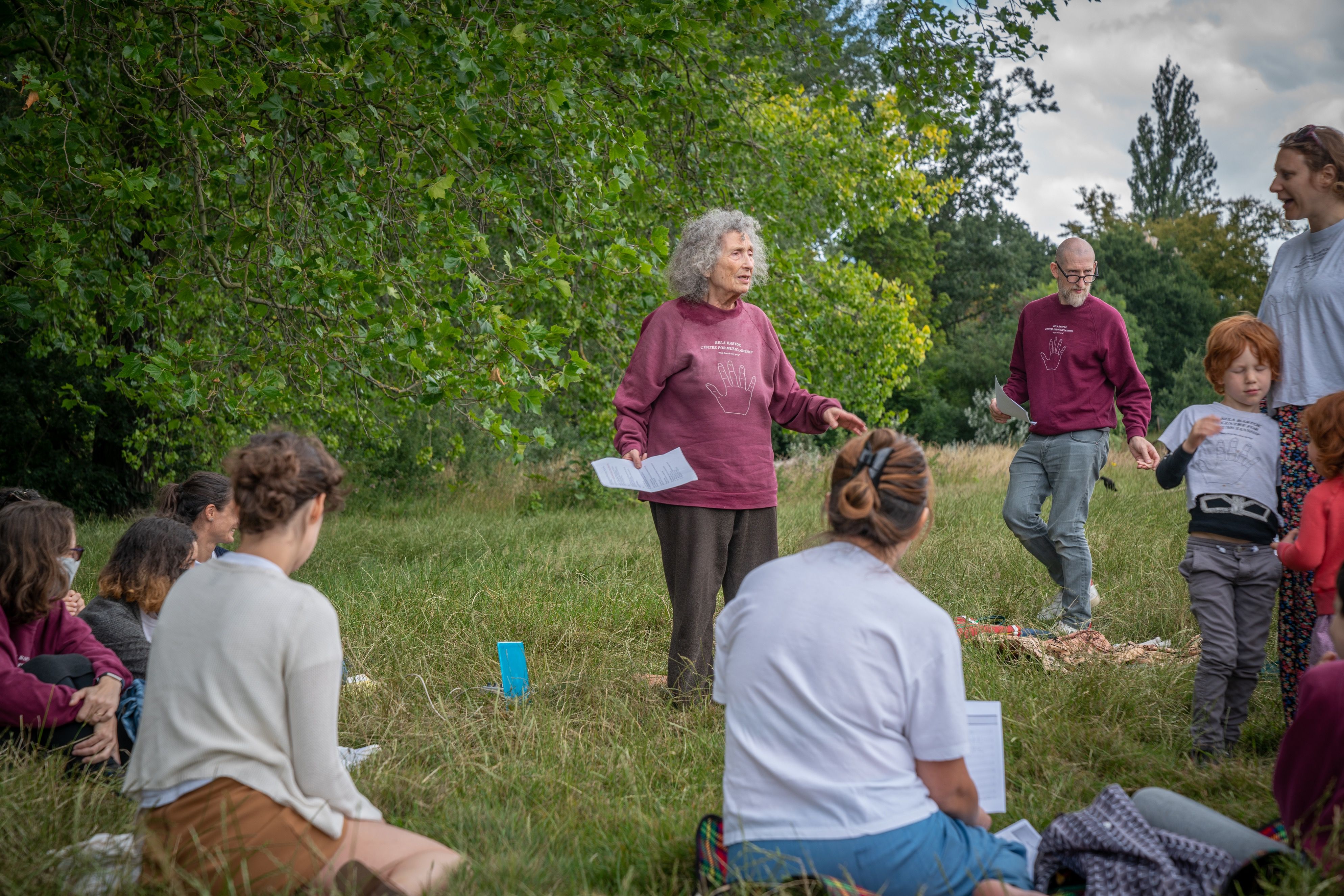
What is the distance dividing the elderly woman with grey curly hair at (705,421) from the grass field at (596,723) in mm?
497

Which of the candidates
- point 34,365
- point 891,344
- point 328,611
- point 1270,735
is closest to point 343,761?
point 328,611

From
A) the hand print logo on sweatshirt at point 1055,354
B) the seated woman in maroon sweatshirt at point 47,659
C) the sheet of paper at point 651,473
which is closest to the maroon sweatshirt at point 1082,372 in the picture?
the hand print logo on sweatshirt at point 1055,354

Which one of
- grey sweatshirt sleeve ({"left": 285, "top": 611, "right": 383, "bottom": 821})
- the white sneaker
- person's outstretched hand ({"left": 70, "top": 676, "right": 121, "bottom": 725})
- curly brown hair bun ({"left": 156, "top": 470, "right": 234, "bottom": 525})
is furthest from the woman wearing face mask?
the white sneaker

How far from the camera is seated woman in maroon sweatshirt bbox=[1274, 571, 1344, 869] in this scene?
2.03 metres

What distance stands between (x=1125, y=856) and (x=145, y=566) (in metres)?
3.50

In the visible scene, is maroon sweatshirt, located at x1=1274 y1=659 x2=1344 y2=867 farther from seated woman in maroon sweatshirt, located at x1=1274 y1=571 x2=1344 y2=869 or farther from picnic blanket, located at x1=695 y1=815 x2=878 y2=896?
picnic blanket, located at x1=695 y1=815 x2=878 y2=896

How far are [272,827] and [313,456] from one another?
854 mm

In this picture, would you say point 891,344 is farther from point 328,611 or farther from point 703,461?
point 328,611

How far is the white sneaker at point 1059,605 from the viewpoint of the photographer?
528 centimetres

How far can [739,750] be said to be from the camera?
2.23m

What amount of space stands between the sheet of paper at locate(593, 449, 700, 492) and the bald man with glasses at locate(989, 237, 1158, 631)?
2.19 meters

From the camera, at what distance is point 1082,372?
5.27 metres

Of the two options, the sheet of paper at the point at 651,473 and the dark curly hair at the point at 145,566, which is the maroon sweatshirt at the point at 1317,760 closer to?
the sheet of paper at the point at 651,473

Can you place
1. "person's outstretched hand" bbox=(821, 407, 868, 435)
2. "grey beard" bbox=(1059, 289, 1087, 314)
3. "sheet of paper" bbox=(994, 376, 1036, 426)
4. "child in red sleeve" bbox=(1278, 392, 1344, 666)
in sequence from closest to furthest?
"child in red sleeve" bbox=(1278, 392, 1344, 666), "person's outstretched hand" bbox=(821, 407, 868, 435), "sheet of paper" bbox=(994, 376, 1036, 426), "grey beard" bbox=(1059, 289, 1087, 314)
